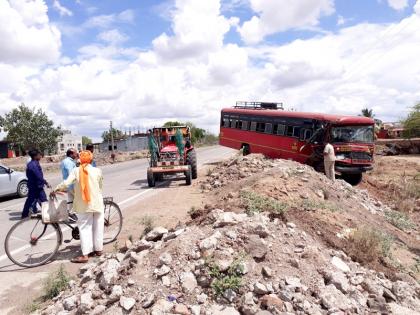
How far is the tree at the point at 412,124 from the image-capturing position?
38.3 metres

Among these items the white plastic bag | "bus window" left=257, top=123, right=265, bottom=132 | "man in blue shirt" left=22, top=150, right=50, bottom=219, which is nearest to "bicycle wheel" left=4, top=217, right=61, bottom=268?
the white plastic bag

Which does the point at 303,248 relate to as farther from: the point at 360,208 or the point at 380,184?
the point at 380,184

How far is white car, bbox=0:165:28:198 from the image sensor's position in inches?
608

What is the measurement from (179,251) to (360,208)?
808 centimetres

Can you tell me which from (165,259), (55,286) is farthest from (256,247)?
(55,286)

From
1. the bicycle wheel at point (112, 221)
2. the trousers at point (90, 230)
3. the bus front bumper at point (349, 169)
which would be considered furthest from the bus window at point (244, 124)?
the trousers at point (90, 230)

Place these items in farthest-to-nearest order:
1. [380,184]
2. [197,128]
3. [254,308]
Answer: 1. [197,128]
2. [380,184]
3. [254,308]

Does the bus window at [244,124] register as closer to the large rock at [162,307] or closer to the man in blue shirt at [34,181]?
the man in blue shirt at [34,181]

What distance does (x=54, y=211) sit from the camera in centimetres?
709

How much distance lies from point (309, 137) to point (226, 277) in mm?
14345

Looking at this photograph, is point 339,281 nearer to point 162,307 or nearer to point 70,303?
point 162,307

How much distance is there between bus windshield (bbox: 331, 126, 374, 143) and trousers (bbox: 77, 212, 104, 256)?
12.5 m

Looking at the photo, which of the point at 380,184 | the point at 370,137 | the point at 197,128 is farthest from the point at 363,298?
the point at 197,128

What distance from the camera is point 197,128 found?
10419 cm
